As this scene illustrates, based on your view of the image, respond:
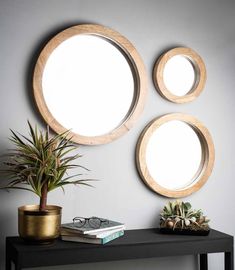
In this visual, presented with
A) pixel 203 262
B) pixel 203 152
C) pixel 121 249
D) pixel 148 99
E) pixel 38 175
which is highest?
pixel 148 99

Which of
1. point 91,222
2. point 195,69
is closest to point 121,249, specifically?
point 91,222

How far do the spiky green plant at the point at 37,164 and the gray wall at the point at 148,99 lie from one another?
6 centimetres

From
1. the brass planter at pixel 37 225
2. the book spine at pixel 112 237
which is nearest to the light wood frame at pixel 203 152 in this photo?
the book spine at pixel 112 237

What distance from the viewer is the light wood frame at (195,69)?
7.13 feet

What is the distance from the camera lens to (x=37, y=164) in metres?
1.76

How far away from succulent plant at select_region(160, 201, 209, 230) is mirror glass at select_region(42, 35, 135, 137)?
485 mm

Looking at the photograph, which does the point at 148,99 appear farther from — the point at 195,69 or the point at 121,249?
the point at 121,249

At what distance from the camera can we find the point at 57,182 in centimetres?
180

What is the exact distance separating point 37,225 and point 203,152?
3.28 ft

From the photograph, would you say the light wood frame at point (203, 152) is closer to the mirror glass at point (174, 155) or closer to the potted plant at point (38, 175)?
the mirror glass at point (174, 155)

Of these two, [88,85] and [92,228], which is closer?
[92,228]

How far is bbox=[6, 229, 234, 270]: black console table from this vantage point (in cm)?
166

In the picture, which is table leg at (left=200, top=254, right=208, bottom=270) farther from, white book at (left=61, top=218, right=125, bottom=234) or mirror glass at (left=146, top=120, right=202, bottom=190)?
white book at (left=61, top=218, right=125, bottom=234)

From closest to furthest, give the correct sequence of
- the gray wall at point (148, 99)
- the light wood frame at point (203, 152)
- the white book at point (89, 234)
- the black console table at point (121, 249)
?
the black console table at point (121, 249)
the white book at point (89, 234)
the gray wall at point (148, 99)
the light wood frame at point (203, 152)
